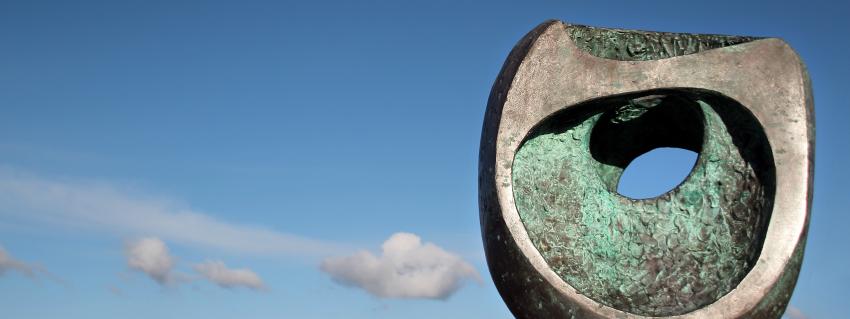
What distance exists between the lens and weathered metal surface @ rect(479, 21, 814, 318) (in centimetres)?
643

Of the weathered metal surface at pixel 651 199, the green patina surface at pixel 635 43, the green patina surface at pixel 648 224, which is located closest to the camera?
the weathered metal surface at pixel 651 199

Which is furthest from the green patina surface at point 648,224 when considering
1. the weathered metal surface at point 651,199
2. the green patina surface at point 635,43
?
the green patina surface at point 635,43

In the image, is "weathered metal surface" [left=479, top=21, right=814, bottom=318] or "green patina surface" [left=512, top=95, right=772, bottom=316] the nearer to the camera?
"weathered metal surface" [left=479, top=21, right=814, bottom=318]

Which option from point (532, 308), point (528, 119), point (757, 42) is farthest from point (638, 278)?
point (757, 42)

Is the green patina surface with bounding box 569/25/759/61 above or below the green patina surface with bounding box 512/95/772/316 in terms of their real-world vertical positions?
above

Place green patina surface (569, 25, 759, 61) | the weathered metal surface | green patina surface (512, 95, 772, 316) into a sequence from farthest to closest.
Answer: green patina surface (569, 25, 759, 61) → green patina surface (512, 95, 772, 316) → the weathered metal surface

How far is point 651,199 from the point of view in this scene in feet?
22.8

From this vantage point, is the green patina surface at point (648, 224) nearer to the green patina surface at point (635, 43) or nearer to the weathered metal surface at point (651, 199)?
the weathered metal surface at point (651, 199)

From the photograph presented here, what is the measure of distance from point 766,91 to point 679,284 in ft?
4.47

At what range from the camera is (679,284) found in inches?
261

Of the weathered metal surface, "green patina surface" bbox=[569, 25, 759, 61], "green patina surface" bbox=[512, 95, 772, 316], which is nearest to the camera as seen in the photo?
the weathered metal surface

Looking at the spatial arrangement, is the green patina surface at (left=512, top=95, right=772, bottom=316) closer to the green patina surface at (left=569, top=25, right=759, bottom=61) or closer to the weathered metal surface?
the weathered metal surface

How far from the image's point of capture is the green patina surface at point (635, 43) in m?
7.05

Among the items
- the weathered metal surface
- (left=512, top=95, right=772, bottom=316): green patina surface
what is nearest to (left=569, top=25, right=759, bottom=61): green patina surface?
the weathered metal surface
